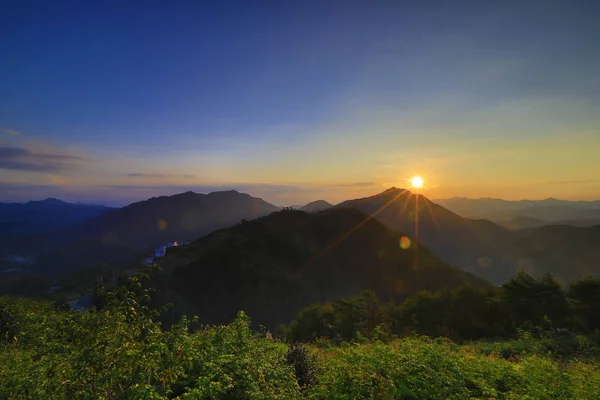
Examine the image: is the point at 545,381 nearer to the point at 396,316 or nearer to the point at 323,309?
the point at 396,316

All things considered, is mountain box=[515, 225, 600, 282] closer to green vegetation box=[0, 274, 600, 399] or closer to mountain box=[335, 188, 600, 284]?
mountain box=[335, 188, 600, 284]

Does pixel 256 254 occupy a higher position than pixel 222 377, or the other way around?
pixel 222 377

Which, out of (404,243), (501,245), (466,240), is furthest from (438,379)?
(501,245)

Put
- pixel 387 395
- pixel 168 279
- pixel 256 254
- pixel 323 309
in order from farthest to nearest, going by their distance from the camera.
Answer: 1. pixel 256 254
2. pixel 168 279
3. pixel 323 309
4. pixel 387 395

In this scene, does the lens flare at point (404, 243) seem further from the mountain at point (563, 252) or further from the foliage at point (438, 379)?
the foliage at point (438, 379)

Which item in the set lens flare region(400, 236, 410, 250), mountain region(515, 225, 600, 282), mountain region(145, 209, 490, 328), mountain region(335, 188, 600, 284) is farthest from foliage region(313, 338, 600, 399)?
mountain region(515, 225, 600, 282)

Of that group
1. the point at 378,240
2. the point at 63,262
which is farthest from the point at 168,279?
the point at 63,262

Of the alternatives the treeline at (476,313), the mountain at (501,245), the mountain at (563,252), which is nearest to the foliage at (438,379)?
the treeline at (476,313)
